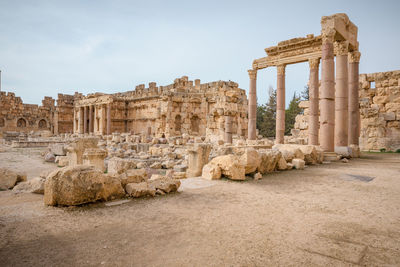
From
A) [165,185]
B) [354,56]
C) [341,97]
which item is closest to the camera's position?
[165,185]

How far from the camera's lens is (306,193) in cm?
455

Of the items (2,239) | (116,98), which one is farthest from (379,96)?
(116,98)

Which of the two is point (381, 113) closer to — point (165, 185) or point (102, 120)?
point (165, 185)

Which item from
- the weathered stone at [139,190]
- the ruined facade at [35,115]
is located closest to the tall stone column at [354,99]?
the weathered stone at [139,190]

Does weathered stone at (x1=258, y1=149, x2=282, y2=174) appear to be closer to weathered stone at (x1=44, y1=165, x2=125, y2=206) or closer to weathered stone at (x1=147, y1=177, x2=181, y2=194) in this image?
weathered stone at (x1=147, y1=177, x2=181, y2=194)

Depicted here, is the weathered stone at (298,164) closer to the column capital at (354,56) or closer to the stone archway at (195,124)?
the column capital at (354,56)

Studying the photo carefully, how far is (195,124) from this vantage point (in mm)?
27203

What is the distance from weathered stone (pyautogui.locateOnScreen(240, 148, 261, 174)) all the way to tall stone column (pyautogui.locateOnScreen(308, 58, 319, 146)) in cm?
720

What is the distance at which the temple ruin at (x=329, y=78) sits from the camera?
1023cm

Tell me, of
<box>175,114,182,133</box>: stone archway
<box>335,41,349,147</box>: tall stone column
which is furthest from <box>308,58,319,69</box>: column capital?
<box>175,114,182,133</box>: stone archway

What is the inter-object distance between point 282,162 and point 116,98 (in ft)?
104

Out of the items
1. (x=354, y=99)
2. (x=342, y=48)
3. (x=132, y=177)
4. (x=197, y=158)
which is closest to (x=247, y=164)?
(x=197, y=158)

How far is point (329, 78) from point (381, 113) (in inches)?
311

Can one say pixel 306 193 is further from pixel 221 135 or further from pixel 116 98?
pixel 116 98
